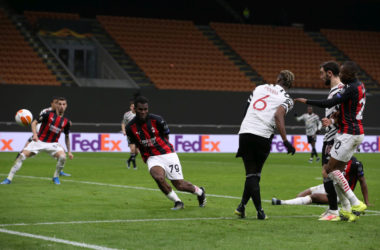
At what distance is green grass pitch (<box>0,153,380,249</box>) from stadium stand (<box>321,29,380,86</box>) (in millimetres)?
28561

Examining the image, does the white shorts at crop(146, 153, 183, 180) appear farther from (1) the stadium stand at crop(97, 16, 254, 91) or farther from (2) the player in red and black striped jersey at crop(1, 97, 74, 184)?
(1) the stadium stand at crop(97, 16, 254, 91)

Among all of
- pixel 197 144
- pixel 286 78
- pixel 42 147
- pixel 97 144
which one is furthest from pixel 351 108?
pixel 197 144

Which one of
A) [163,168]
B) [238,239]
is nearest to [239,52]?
[163,168]

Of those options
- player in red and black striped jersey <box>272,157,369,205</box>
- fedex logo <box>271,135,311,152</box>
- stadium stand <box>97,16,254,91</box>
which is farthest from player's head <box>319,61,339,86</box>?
stadium stand <box>97,16,254,91</box>

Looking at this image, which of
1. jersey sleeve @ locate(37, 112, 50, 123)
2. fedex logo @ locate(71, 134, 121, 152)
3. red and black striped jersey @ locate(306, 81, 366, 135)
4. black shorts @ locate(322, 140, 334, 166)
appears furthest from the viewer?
fedex logo @ locate(71, 134, 121, 152)

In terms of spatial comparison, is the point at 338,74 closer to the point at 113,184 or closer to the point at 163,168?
the point at 163,168

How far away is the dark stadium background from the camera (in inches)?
1256

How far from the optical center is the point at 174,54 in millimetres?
39875

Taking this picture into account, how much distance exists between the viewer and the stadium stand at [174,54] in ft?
124

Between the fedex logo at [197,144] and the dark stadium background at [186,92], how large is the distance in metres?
0.66

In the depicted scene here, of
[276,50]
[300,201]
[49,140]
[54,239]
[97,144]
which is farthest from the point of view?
[276,50]

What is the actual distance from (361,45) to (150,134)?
123 feet

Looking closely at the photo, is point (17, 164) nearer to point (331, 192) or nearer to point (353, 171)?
point (353, 171)

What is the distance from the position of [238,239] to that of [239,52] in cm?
3481
